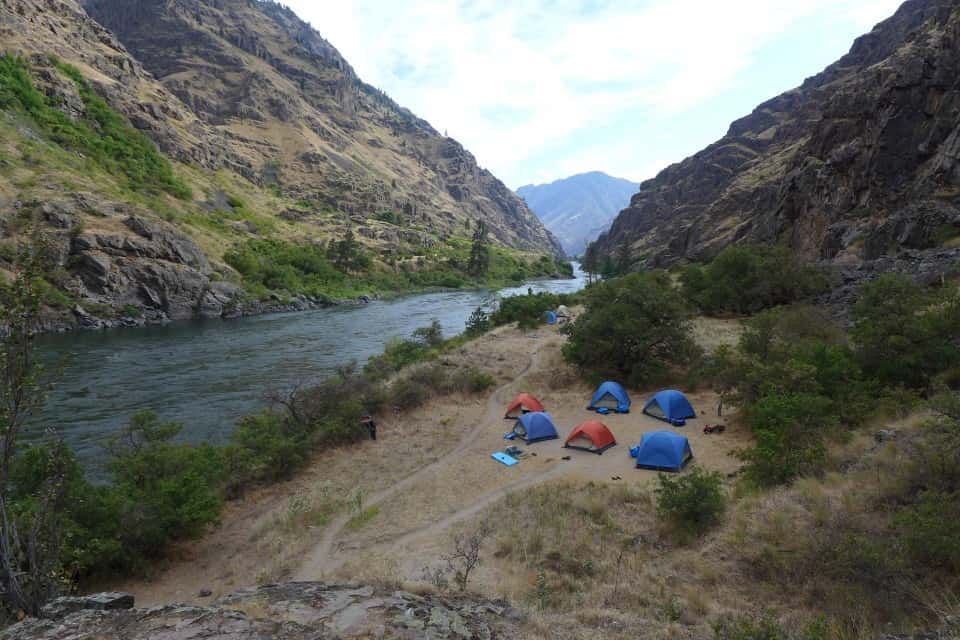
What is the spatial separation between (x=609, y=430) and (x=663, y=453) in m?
3.42

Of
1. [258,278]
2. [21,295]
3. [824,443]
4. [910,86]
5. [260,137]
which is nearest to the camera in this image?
[21,295]

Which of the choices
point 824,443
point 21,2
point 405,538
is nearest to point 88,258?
point 405,538

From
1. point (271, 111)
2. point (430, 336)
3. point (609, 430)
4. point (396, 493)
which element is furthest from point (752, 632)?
point (271, 111)

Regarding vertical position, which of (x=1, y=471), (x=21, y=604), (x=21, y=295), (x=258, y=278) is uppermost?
(x=258, y=278)

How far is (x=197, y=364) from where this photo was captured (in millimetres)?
34219

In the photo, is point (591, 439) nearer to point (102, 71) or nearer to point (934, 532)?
point (934, 532)

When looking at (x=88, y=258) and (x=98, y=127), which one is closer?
(x=88, y=258)

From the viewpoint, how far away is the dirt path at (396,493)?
11727mm

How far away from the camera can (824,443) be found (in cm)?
1339

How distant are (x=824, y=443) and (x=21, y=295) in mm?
17505

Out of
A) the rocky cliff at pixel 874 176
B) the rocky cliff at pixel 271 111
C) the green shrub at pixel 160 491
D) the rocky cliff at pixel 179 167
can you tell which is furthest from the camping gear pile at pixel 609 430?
the rocky cliff at pixel 271 111

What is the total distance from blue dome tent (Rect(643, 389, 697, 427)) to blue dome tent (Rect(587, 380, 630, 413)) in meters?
1.59

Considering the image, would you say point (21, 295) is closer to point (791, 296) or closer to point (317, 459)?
point (317, 459)

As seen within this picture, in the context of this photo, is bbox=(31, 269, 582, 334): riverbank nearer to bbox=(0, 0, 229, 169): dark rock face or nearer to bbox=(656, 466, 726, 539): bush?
bbox=(656, 466, 726, 539): bush
